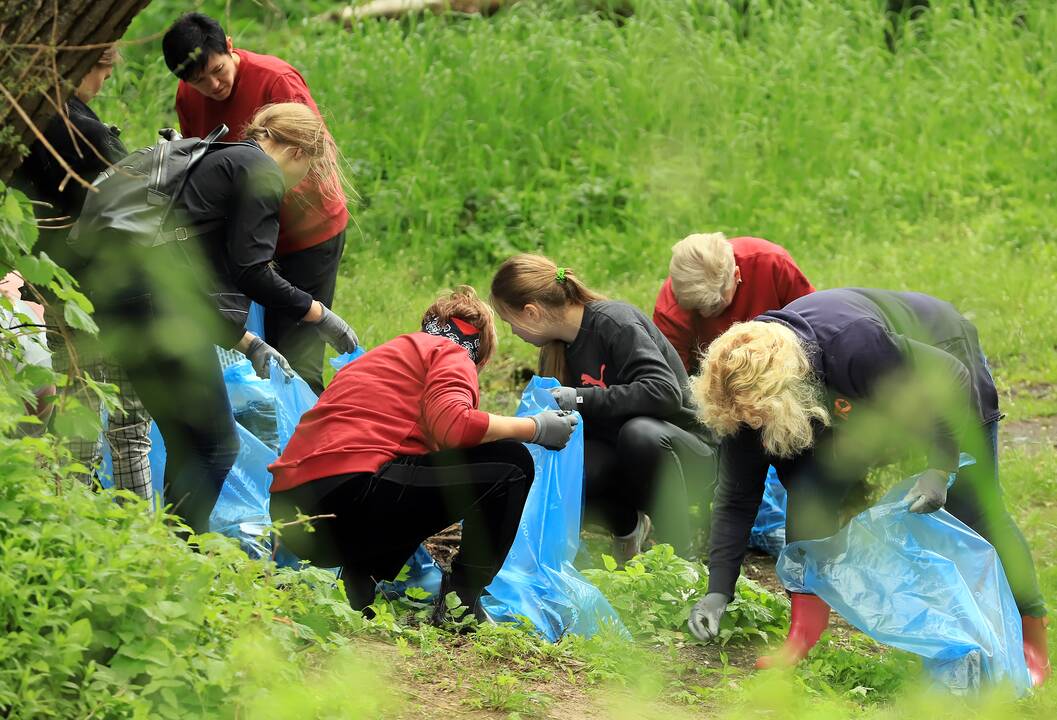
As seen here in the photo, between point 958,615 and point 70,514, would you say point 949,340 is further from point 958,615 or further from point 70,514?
point 70,514

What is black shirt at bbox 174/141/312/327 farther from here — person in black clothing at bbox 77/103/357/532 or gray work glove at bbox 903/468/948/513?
gray work glove at bbox 903/468/948/513

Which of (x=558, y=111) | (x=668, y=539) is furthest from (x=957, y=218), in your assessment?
(x=668, y=539)

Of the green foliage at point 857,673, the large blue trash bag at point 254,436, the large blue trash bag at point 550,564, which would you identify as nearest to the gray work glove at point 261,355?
the large blue trash bag at point 254,436

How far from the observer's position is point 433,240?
763 centimetres

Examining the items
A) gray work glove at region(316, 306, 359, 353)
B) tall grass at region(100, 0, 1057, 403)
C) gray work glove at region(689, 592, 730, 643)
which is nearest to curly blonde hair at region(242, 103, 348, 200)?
gray work glove at region(316, 306, 359, 353)

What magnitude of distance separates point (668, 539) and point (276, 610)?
185 centimetres

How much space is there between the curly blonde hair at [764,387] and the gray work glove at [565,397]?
31.8 inches

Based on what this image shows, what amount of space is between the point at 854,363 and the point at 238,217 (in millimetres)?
1723

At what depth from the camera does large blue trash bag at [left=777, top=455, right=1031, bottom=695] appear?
3.52 metres

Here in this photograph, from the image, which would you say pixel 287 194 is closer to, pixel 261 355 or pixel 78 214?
pixel 261 355

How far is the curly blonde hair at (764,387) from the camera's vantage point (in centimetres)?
336

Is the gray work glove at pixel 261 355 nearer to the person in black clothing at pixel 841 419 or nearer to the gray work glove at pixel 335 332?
the gray work glove at pixel 335 332

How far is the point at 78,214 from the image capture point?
357 centimetres

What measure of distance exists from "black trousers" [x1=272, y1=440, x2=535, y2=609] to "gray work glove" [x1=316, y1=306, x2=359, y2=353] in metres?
0.81
